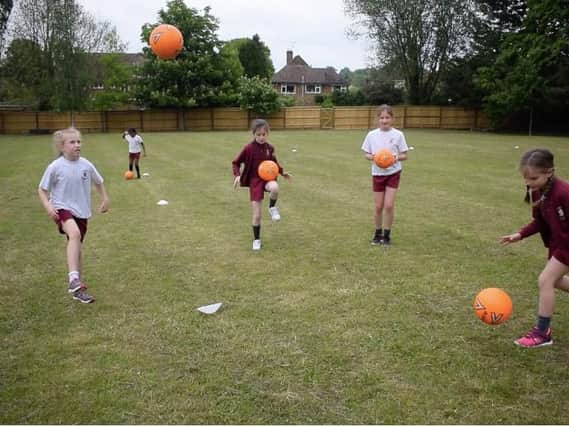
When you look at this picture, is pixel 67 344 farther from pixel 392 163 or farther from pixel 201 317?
pixel 392 163

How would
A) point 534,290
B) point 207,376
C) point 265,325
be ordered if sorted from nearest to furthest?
1. point 207,376
2. point 265,325
3. point 534,290

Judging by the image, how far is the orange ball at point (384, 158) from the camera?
7.09 metres

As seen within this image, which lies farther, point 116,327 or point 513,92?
point 513,92

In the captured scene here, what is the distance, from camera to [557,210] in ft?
13.0

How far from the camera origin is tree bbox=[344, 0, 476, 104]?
43.3 m

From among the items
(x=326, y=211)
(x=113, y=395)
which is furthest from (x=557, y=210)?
(x=326, y=211)

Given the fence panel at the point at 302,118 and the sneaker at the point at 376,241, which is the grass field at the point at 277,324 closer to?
the sneaker at the point at 376,241

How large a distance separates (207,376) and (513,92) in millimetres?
36393

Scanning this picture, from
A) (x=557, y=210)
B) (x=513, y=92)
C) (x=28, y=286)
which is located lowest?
(x=28, y=286)

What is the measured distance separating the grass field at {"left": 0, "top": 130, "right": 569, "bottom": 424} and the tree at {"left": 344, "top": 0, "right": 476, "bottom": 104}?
38282 mm

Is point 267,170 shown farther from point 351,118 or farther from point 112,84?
point 112,84

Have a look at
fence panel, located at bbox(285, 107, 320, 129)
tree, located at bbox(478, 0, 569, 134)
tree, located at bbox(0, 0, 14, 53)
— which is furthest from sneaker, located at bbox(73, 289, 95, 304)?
tree, located at bbox(0, 0, 14, 53)

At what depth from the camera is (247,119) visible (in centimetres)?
4366

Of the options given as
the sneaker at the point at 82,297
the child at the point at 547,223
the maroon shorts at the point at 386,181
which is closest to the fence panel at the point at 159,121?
the maroon shorts at the point at 386,181
